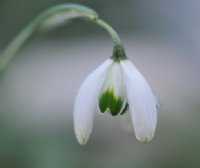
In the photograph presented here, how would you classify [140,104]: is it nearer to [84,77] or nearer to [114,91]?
[114,91]

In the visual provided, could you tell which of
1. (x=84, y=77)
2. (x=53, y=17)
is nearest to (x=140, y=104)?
(x=53, y=17)

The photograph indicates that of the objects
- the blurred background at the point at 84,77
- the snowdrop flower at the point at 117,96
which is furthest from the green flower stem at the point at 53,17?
the blurred background at the point at 84,77

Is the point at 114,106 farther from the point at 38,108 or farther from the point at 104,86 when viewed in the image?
the point at 38,108

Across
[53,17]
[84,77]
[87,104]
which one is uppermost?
[84,77]

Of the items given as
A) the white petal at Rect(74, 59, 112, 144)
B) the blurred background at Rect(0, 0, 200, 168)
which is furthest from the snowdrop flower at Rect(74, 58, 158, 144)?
the blurred background at Rect(0, 0, 200, 168)

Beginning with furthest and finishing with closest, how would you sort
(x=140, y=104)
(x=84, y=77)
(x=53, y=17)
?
(x=84, y=77)
(x=53, y=17)
(x=140, y=104)

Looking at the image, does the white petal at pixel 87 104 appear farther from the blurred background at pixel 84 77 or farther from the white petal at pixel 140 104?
the blurred background at pixel 84 77

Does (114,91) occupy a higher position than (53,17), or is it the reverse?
(53,17)
